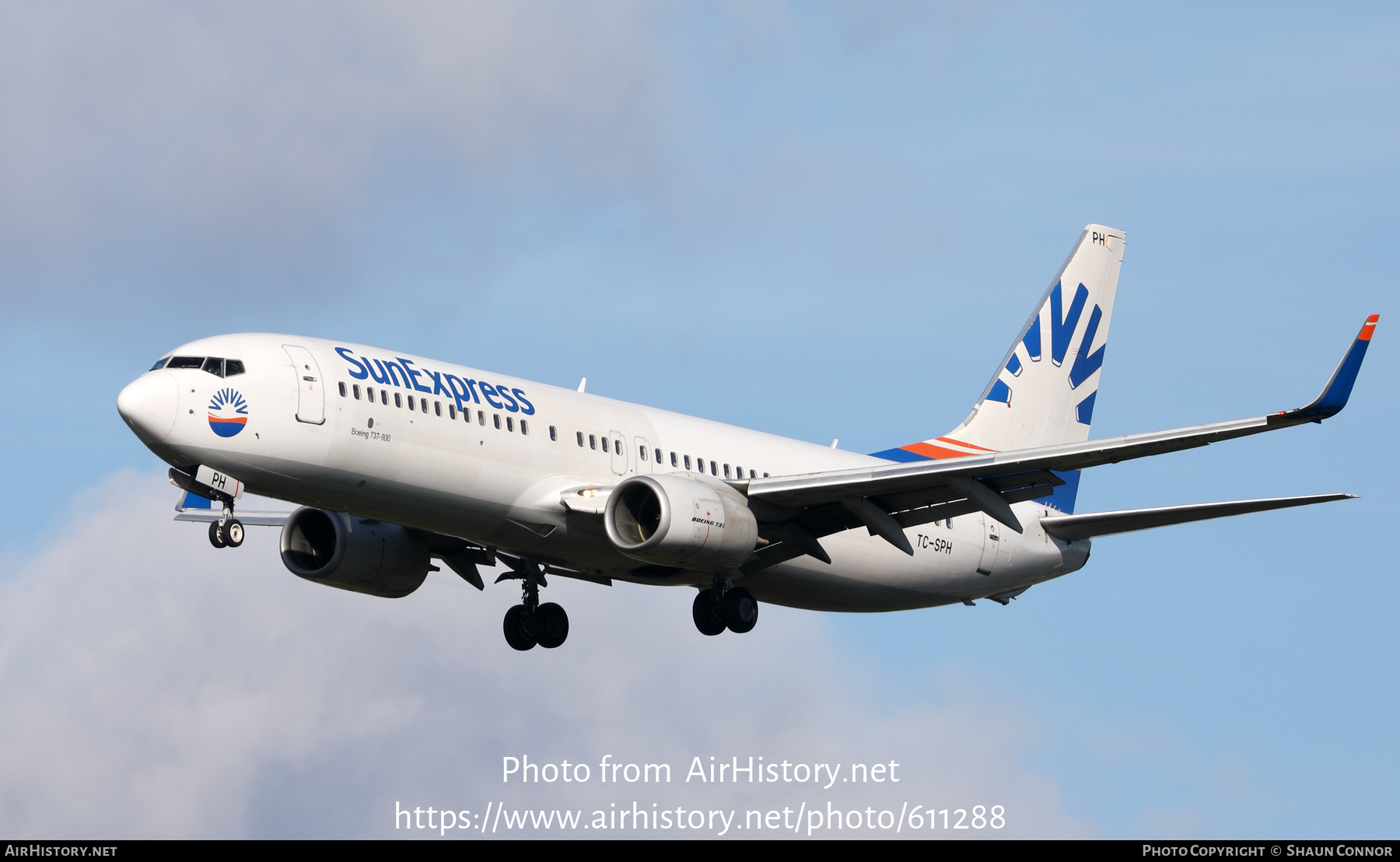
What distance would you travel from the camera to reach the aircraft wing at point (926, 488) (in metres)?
32.2

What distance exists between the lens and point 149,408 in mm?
31141

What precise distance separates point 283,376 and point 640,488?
7.34 m

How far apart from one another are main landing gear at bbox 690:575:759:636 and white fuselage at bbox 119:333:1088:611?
0.54 m

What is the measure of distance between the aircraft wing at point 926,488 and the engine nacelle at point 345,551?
8.20 metres

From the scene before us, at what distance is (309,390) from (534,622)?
10.5 meters

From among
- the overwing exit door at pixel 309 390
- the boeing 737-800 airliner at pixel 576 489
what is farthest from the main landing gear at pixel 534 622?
the overwing exit door at pixel 309 390

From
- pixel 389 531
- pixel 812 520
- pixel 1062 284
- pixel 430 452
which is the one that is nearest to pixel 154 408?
pixel 430 452

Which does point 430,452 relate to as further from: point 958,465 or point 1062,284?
point 1062,284

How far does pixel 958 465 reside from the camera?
113ft

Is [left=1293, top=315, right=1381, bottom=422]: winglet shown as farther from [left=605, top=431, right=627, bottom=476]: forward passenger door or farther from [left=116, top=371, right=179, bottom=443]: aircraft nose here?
[left=116, top=371, right=179, bottom=443]: aircraft nose

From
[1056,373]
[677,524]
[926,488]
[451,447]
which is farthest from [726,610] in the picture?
[1056,373]

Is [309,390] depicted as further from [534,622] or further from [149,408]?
[534,622]

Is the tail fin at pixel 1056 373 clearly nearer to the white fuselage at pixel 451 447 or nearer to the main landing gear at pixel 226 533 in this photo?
the white fuselage at pixel 451 447

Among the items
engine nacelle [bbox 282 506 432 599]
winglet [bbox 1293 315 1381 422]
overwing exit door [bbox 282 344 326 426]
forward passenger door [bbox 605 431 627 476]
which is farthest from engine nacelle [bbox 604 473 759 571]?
winglet [bbox 1293 315 1381 422]
